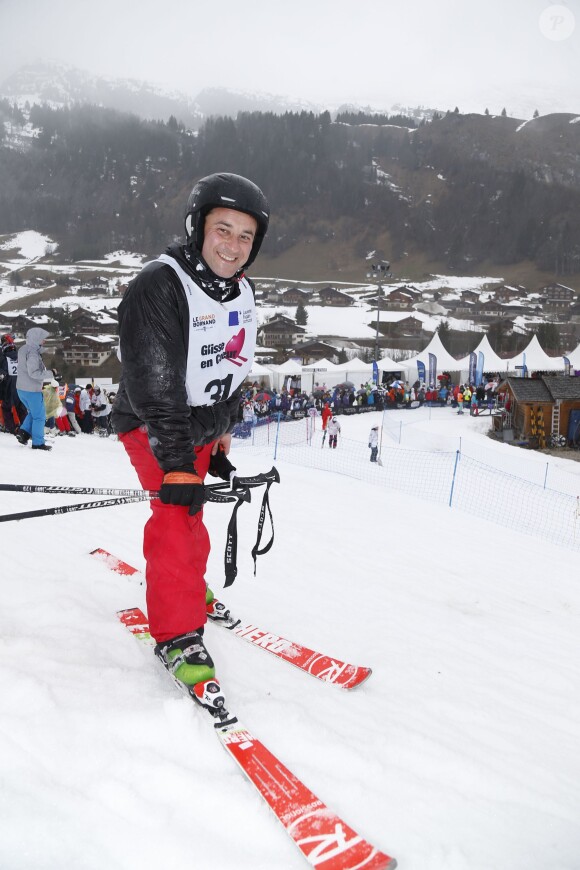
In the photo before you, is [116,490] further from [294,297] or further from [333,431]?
[294,297]

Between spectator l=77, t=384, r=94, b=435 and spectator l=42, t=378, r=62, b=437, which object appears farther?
spectator l=77, t=384, r=94, b=435

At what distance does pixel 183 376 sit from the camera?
2.43 meters

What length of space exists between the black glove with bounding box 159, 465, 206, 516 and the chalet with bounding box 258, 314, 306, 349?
260ft

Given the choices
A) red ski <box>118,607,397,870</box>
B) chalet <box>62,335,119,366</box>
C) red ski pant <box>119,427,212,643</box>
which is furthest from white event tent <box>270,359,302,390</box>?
chalet <box>62,335,119,366</box>

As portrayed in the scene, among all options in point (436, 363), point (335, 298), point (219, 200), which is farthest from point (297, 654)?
point (335, 298)

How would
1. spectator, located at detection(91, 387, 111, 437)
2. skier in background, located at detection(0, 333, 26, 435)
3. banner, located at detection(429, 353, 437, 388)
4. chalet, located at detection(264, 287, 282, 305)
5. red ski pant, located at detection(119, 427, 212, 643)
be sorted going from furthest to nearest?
chalet, located at detection(264, 287, 282, 305) < banner, located at detection(429, 353, 437, 388) < spectator, located at detection(91, 387, 111, 437) < skier in background, located at detection(0, 333, 26, 435) < red ski pant, located at detection(119, 427, 212, 643)

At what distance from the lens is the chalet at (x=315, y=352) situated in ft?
217

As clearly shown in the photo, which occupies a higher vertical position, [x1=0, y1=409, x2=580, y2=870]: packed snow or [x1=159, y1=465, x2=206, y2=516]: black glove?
[x1=159, y1=465, x2=206, y2=516]: black glove

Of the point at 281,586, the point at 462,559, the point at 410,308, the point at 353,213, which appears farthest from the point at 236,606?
the point at 353,213

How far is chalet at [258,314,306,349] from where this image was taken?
266 ft

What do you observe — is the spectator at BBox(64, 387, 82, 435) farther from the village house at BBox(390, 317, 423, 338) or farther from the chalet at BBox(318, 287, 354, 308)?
the chalet at BBox(318, 287, 354, 308)

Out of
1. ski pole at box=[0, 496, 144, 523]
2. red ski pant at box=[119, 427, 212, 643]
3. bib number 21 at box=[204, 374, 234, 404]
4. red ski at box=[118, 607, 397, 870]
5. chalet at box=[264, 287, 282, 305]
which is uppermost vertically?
chalet at box=[264, 287, 282, 305]

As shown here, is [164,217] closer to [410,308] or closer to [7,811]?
[410,308]

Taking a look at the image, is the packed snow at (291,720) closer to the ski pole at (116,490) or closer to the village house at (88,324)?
the ski pole at (116,490)
